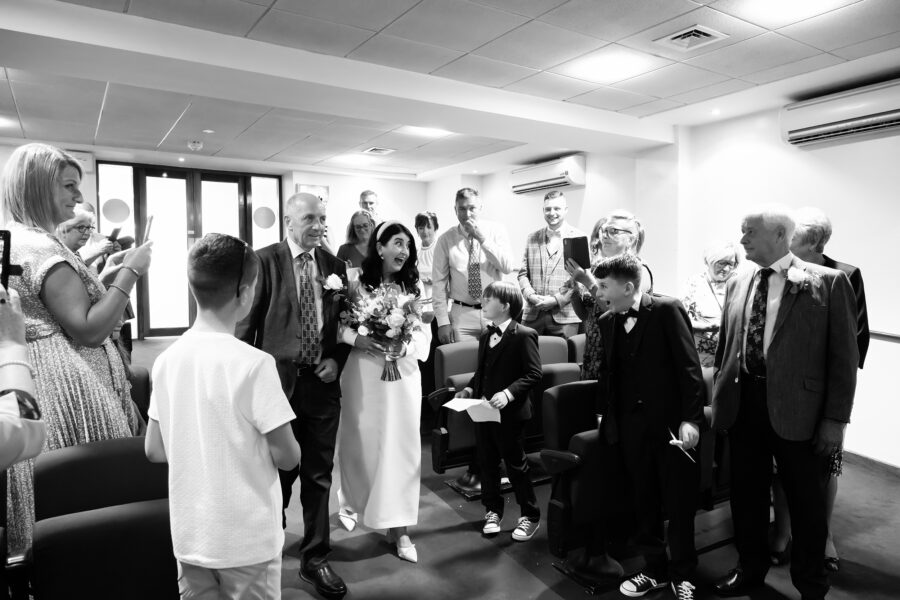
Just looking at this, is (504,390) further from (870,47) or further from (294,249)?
(870,47)

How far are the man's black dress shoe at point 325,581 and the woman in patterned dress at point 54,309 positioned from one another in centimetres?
111

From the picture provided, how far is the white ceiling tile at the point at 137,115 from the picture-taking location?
5.56 m

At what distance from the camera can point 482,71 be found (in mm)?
4938

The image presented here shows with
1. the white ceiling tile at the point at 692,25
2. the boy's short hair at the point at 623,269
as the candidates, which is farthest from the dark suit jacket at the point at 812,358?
the white ceiling tile at the point at 692,25

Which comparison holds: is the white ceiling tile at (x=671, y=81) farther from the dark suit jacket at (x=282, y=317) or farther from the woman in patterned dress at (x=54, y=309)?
the woman in patterned dress at (x=54, y=309)

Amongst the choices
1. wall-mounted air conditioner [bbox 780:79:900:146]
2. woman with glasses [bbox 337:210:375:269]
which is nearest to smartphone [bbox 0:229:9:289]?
woman with glasses [bbox 337:210:375:269]

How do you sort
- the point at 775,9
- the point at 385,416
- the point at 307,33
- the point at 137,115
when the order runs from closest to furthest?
the point at 385,416 < the point at 775,9 < the point at 307,33 < the point at 137,115

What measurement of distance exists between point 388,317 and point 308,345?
37cm

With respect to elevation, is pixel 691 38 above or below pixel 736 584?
above

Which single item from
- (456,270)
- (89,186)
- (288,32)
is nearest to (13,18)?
(288,32)

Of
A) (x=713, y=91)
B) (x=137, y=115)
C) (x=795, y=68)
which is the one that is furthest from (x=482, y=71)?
(x=137, y=115)

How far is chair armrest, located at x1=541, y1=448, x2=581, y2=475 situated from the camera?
246 cm

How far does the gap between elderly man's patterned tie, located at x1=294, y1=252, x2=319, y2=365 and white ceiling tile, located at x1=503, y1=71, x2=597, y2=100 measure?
3249mm

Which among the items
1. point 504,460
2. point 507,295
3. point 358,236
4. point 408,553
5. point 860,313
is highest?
point 358,236
